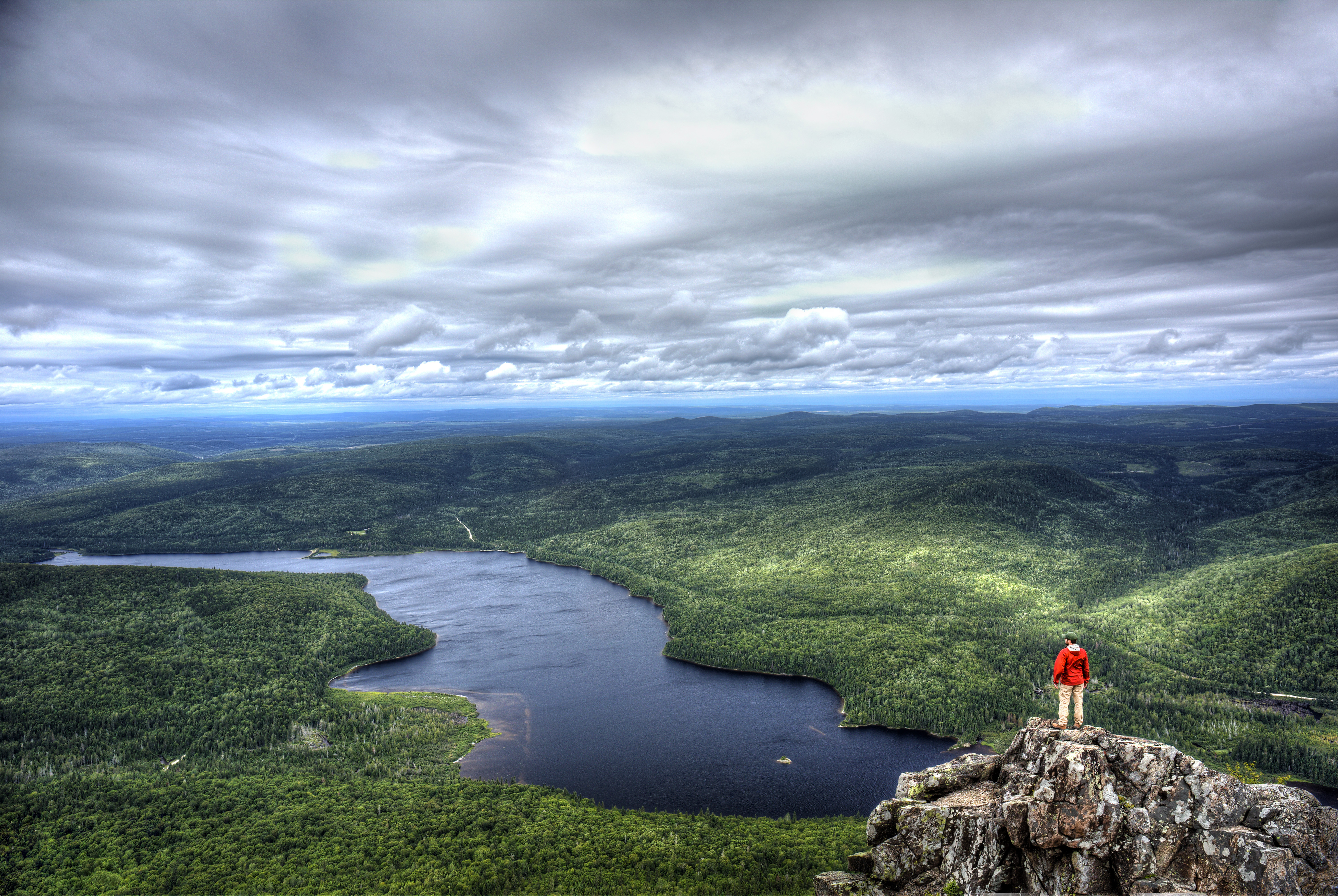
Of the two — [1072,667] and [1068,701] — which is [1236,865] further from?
[1072,667]

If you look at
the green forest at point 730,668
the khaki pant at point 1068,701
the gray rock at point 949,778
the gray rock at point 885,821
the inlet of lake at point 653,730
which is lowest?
the inlet of lake at point 653,730

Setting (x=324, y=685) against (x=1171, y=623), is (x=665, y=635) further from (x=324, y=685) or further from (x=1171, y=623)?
(x=1171, y=623)

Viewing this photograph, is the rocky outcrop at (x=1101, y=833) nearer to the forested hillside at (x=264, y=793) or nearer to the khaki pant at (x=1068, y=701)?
the khaki pant at (x=1068, y=701)

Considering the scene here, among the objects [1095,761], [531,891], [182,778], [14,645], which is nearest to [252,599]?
[14,645]

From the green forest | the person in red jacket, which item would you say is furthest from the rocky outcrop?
the green forest

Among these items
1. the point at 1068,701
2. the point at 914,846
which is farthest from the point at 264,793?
the point at 1068,701

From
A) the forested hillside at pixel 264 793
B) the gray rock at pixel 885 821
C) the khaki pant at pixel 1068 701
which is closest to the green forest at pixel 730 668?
the forested hillside at pixel 264 793

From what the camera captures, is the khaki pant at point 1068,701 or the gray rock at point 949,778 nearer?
the khaki pant at point 1068,701
